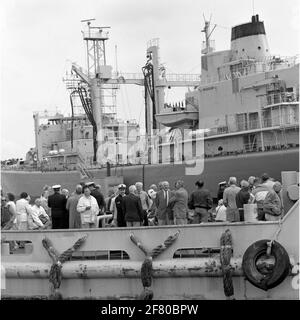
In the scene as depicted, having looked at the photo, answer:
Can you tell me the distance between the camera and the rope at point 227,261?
1062cm

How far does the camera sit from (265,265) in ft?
34.2

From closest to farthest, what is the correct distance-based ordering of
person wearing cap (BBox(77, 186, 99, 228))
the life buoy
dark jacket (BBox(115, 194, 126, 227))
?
the life buoy
person wearing cap (BBox(77, 186, 99, 228))
dark jacket (BBox(115, 194, 126, 227))

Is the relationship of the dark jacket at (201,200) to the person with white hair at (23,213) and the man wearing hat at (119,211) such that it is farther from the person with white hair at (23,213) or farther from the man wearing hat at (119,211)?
the person with white hair at (23,213)

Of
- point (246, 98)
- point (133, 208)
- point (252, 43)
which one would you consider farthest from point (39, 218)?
point (252, 43)

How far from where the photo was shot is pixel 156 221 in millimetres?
13859

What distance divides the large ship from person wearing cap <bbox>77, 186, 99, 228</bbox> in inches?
918

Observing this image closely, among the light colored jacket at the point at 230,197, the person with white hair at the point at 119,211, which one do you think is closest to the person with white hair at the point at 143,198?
the person with white hair at the point at 119,211

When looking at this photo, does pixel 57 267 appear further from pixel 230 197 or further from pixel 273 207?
pixel 273 207

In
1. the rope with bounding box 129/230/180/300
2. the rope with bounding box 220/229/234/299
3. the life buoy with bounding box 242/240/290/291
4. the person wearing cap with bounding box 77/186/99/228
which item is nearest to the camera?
the life buoy with bounding box 242/240/290/291

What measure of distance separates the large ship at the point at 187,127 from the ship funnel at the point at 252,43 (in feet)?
0.18

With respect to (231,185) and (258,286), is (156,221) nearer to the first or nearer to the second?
(231,185)

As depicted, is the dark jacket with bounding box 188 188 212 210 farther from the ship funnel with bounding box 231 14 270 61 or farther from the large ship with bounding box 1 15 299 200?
the ship funnel with bounding box 231 14 270 61

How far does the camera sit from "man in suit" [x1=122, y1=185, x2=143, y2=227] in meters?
12.4

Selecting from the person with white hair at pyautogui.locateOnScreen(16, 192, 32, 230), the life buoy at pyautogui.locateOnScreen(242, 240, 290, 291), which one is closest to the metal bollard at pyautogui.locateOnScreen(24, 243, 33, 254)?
the person with white hair at pyautogui.locateOnScreen(16, 192, 32, 230)
